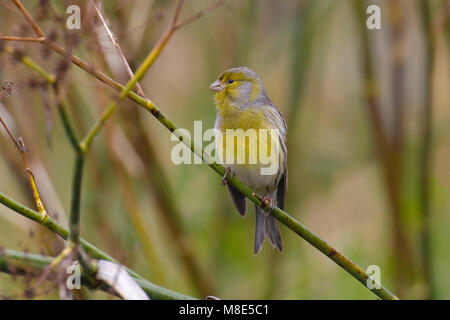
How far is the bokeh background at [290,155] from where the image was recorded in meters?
3.46

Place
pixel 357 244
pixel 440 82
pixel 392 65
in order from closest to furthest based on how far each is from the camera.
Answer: pixel 392 65 < pixel 357 244 < pixel 440 82

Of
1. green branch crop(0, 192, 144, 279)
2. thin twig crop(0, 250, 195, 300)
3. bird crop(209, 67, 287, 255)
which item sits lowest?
thin twig crop(0, 250, 195, 300)

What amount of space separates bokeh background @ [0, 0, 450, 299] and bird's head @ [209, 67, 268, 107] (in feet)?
1.54

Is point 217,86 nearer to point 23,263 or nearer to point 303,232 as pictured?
point 303,232

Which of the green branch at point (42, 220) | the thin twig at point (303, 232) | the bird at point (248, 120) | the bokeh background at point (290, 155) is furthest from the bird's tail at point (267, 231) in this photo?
the green branch at point (42, 220)

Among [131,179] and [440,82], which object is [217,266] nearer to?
[131,179]

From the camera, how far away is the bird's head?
2854 mm

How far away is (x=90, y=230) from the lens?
4148mm

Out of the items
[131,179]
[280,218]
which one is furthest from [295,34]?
[280,218]

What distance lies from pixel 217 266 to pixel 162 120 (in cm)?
281

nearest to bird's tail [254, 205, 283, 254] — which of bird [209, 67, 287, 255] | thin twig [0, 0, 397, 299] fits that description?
bird [209, 67, 287, 255]

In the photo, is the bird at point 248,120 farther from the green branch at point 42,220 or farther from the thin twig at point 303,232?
the green branch at point 42,220

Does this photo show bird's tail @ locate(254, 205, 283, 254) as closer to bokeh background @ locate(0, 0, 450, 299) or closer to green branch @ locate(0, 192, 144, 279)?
bokeh background @ locate(0, 0, 450, 299)

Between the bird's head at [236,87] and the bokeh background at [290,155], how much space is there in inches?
18.5
